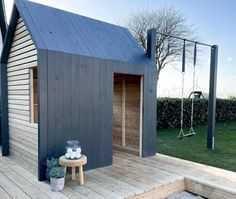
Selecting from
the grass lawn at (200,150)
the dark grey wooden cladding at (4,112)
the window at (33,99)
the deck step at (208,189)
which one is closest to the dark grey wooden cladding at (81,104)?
the window at (33,99)

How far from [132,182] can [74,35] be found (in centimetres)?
283

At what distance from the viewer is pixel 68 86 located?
11.9ft

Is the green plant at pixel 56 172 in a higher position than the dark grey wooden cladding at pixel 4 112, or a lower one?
lower

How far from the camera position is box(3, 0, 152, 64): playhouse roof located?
3.58m

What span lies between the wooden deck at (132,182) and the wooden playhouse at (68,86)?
10.5 inches

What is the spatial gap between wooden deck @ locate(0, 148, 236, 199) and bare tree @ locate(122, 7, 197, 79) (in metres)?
9.00

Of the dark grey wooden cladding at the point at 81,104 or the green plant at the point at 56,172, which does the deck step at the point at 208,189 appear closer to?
the dark grey wooden cladding at the point at 81,104

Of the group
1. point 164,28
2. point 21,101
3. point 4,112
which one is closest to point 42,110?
point 21,101

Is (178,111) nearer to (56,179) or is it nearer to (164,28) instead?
(164,28)

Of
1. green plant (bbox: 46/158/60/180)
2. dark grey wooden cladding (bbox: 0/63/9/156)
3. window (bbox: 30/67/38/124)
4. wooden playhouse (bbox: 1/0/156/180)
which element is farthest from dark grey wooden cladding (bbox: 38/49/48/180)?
dark grey wooden cladding (bbox: 0/63/9/156)

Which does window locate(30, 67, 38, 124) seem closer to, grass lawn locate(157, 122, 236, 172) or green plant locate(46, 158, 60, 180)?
green plant locate(46, 158, 60, 180)

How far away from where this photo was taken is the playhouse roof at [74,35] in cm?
358

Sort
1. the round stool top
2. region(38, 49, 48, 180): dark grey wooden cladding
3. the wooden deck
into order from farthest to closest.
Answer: region(38, 49, 48, 180): dark grey wooden cladding
the round stool top
the wooden deck

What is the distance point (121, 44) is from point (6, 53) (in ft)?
8.34
